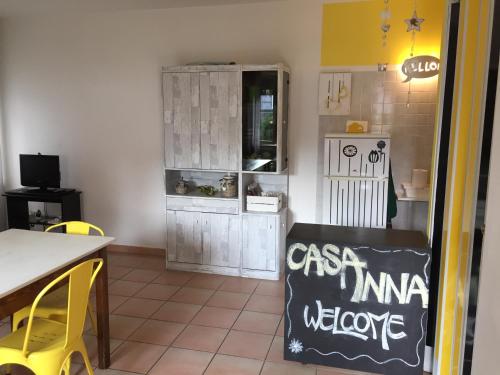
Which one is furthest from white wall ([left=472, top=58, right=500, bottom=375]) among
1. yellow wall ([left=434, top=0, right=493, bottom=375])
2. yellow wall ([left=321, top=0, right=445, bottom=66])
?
yellow wall ([left=321, top=0, right=445, bottom=66])

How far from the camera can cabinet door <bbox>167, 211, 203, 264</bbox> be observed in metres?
4.31

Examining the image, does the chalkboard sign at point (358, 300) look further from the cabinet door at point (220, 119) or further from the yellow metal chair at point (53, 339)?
the cabinet door at point (220, 119)

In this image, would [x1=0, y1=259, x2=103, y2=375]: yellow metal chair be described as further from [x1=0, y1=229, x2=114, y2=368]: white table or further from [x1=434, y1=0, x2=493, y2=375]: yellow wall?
[x1=434, y1=0, x2=493, y2=375]: yellow wall

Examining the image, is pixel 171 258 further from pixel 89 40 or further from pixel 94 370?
pixel 89 40

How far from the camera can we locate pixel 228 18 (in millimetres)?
4254

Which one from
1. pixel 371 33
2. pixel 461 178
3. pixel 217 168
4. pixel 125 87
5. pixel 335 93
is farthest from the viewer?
pixel 125 87

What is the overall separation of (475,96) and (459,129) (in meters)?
0.27

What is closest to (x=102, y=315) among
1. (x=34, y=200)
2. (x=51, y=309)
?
(x=51, y=309)

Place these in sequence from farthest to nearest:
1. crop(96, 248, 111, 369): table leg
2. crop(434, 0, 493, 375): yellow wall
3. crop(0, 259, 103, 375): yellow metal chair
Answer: crop(96, 248, 111, 369): table leg < crop(0, 259, 103, 375): yellow metal chair < crop(434, 0, 493, 375): yellow wall

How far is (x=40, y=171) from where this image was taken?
483 cm

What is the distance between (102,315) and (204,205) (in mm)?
1817

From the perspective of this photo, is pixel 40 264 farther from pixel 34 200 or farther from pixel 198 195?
pixel 34 200

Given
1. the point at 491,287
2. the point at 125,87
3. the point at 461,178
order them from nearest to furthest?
the point at 491,287 < the point at 461,178 < the point at 125,87

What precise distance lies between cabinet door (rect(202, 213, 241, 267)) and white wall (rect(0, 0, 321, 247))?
68 cm
